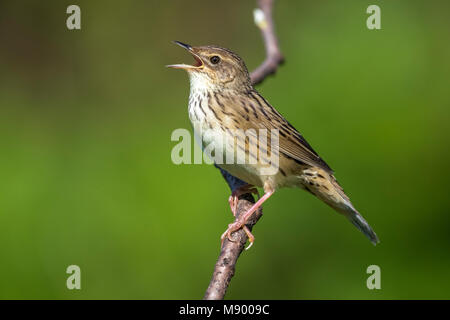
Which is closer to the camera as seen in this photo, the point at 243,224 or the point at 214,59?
the point at 243,224

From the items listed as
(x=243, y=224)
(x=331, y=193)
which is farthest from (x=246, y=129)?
(x=331, y=193)

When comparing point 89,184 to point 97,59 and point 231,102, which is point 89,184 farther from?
point 97,59

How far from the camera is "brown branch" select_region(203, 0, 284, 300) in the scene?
8.21 ft

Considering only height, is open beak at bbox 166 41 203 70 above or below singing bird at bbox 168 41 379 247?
above

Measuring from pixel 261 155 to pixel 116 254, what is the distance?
4.83ft

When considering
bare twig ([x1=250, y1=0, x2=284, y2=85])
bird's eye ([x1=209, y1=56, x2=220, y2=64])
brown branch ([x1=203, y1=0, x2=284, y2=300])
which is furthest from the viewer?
bare twig ([x1=250, y1=0, x2=284, y2=85])

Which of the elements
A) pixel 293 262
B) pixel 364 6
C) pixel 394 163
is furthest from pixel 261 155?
pixel 364 6

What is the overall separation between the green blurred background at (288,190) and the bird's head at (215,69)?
984 millimetres

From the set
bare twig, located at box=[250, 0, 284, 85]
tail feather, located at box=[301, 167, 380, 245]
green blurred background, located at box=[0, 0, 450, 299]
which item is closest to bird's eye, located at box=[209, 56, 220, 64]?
bare twig, located at box=[250, 0, 284, 85]

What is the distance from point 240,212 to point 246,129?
51cm

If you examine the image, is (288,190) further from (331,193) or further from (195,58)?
(195,58)

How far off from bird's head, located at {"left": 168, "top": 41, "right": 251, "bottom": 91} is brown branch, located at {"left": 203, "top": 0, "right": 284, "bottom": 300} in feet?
0.96

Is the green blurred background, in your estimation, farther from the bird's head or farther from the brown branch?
the bird's head

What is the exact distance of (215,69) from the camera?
3.86 m
